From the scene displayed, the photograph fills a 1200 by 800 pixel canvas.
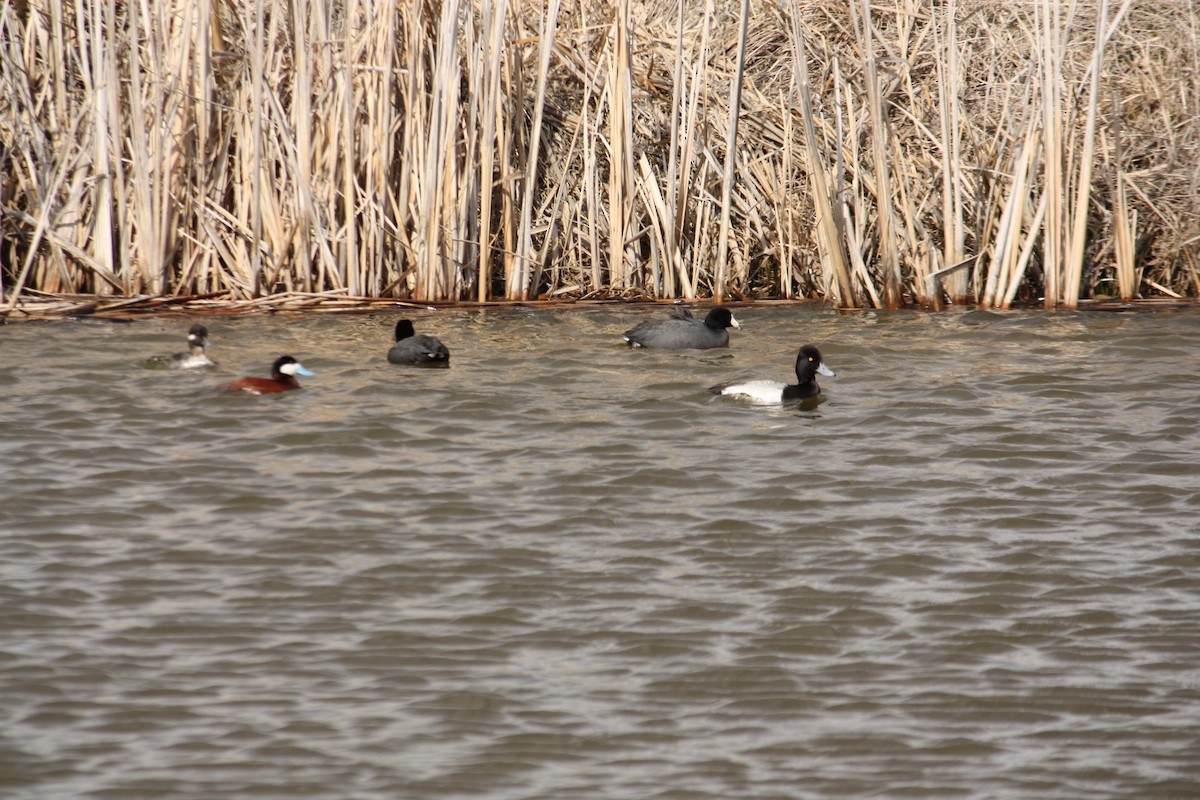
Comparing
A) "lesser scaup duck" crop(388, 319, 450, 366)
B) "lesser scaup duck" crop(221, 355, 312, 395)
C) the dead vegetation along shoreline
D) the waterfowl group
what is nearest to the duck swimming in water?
the waterfowl group

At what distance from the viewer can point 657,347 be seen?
10.7m

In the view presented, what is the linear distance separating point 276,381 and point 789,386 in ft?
10.4

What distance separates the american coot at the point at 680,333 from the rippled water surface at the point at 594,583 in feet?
1.87

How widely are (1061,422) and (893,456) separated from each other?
135cm

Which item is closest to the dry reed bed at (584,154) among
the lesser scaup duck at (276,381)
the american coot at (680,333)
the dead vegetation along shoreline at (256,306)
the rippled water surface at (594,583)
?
the dead vegetation along shoreline at (256,306)

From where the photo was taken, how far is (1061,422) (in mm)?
8594

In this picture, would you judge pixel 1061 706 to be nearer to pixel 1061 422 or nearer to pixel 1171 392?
pixel 1061 422

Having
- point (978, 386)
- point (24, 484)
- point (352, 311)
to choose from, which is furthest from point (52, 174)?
point (978, 386)

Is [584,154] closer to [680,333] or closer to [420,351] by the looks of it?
[680,333]

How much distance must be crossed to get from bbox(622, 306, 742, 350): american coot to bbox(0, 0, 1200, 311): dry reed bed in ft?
3.66

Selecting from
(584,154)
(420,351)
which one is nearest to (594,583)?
(420,351)

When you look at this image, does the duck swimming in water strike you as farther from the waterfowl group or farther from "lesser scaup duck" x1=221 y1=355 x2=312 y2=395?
"lesser scaup duck" x1=221 y1=355 x2=312 y2=395

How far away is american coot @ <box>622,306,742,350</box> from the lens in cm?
1059

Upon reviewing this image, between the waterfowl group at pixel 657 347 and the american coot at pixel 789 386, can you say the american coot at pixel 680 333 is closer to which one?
the waterfowl group at pixel 657 347
